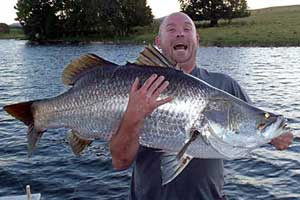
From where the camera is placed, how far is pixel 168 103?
365 centimetres

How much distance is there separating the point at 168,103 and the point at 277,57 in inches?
1493

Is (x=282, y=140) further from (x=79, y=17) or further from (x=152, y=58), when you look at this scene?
(x=79, y=17)

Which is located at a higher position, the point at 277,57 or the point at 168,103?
the point at 168,103

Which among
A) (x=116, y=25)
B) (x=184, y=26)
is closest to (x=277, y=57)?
(x=184, y=26)

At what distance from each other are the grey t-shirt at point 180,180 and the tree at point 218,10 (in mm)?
80785

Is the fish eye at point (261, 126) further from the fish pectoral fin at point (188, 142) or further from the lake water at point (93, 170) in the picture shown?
the lake water at point (93, 170)

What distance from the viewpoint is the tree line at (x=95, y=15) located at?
81750 mm

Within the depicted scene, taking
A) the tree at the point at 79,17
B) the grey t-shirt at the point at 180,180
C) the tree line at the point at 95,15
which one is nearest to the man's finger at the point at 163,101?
the grey t-shirt at the point at 180,180

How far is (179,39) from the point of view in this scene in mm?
4336

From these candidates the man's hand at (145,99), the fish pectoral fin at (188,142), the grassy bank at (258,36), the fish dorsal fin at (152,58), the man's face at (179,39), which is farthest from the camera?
the grassy bank at (258,36)

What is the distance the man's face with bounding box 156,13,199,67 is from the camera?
4.32 meters

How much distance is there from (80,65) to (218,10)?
3265 inches

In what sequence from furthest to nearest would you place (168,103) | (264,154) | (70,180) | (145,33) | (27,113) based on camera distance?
(145,33), (264,154), (70,180), (27,113), (168,103)

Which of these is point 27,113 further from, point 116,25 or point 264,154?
point 116,25
